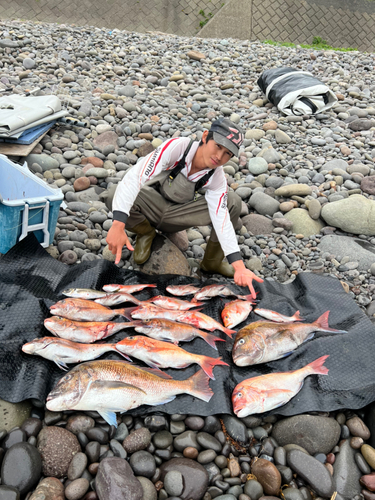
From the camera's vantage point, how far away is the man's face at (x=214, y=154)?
3354 millimetres

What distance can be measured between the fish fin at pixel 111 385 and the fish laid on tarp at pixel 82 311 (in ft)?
2.61

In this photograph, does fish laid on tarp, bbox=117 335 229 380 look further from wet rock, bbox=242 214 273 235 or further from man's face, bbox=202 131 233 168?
wet rock, bbox=242 214 273 235

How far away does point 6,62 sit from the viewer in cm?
861

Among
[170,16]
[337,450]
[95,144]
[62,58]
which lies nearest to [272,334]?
[337,450]

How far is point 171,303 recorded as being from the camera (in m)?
3.65

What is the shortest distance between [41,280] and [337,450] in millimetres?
2875

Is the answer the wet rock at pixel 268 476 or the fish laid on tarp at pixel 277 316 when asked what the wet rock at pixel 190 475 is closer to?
the wet rock at pixel 268 476

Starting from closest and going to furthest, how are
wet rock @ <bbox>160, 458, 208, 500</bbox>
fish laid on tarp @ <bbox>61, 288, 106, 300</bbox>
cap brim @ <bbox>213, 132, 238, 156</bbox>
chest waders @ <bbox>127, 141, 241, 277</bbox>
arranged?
wet rock @ <bbox>160, 458, 208, 500</bbox> → cap brim @ <bbox>213, 132, 238, 156</bbox> → fish laid on tarp @ <bbox>61, 288, 106, 300</bbox> → chest waders @ <bbox>127, 141, 241, 277</bbox>

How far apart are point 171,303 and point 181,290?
0.26 meters

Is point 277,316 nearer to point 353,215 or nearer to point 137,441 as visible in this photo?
point 137,441

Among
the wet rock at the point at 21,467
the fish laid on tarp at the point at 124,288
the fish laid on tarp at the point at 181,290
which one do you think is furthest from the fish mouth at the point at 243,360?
the wet rock at the point at 21,467

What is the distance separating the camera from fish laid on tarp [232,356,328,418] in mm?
2807

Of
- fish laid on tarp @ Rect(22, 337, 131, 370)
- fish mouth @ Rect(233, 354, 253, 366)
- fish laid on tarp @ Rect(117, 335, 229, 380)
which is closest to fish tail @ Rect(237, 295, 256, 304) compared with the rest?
fish mouth @ Rect(233, 354, 253, 366)

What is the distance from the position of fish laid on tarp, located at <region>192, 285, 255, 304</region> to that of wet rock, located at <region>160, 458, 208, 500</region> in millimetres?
1523
